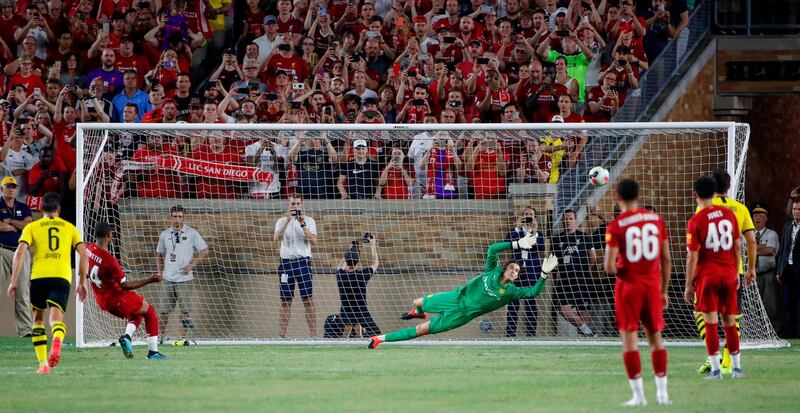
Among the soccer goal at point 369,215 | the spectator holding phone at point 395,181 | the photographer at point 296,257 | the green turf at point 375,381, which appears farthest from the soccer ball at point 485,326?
the photographer at point 296,257

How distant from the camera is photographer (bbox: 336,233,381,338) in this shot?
1873 centimetres

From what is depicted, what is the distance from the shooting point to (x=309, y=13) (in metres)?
22.1

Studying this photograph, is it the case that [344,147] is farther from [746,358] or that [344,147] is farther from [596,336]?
[746,358]

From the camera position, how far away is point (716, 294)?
1241 cm

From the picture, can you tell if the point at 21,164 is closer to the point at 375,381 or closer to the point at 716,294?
the point at 375,381

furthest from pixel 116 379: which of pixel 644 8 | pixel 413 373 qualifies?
pixel 644 8

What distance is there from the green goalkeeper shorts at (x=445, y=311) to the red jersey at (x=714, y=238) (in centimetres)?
439

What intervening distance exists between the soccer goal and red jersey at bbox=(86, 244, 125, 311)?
3712 mm

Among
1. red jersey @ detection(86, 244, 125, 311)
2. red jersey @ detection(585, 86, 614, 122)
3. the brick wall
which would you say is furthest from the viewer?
the brick wall

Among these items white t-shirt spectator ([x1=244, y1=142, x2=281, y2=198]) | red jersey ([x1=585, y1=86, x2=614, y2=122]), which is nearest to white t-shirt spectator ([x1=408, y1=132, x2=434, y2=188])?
white t-shirt spectator ([x1=244, y1=142, x2=281, y2=198])

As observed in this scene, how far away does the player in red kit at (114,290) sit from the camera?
48.4ft

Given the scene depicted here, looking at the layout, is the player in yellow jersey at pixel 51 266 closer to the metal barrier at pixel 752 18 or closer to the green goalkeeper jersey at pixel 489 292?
the green goalkeeper jersey at pixel 489 292

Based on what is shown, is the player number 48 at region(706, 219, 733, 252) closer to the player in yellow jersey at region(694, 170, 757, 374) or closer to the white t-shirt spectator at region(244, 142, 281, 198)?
the player in yellow jersey at region(694, 170, 757, 374)

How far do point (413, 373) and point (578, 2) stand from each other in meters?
10.0
